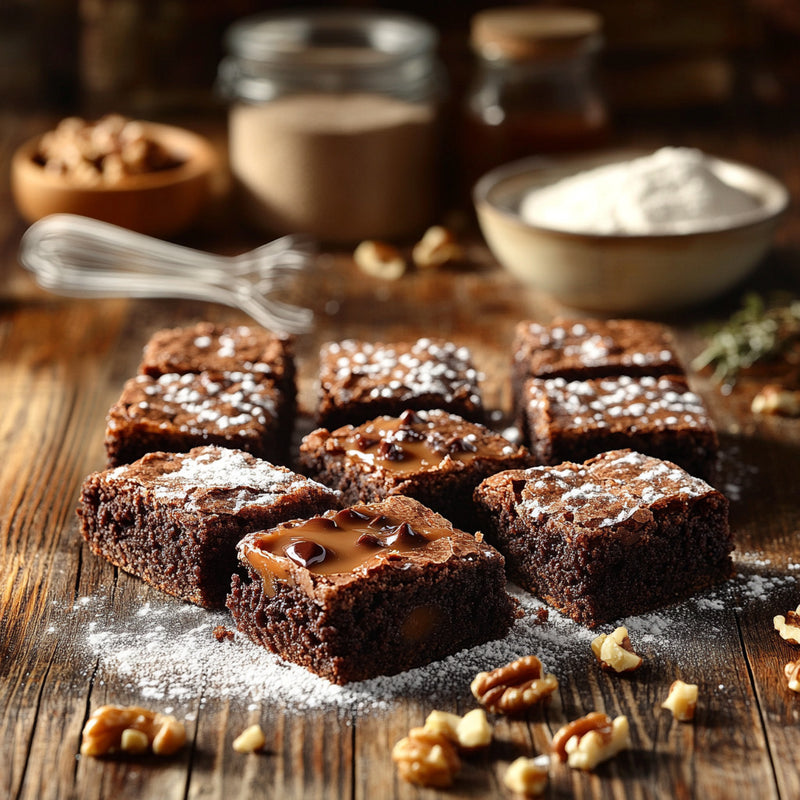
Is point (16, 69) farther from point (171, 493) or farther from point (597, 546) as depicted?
point (597, 546)

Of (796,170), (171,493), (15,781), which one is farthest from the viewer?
(796,170)

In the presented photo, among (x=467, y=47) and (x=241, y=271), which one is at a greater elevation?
(x=467, y=47)

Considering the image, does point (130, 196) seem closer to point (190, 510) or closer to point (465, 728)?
point (190, 510)

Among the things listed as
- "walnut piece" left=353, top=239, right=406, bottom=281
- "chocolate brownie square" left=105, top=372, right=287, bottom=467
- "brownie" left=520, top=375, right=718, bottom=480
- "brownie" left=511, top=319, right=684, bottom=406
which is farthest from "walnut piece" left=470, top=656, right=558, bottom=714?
"walnut piece" left=353, top=239, right=406, bottom=281

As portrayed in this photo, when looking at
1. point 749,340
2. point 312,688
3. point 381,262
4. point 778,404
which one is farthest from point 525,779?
point 381,262

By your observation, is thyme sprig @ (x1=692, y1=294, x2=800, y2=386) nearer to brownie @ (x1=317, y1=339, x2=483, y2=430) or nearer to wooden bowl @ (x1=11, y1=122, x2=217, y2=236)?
brownie @ (x1=317, y1=339, x2=483, y2=430)

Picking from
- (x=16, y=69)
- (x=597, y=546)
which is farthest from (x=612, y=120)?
(x=597, y=546)
